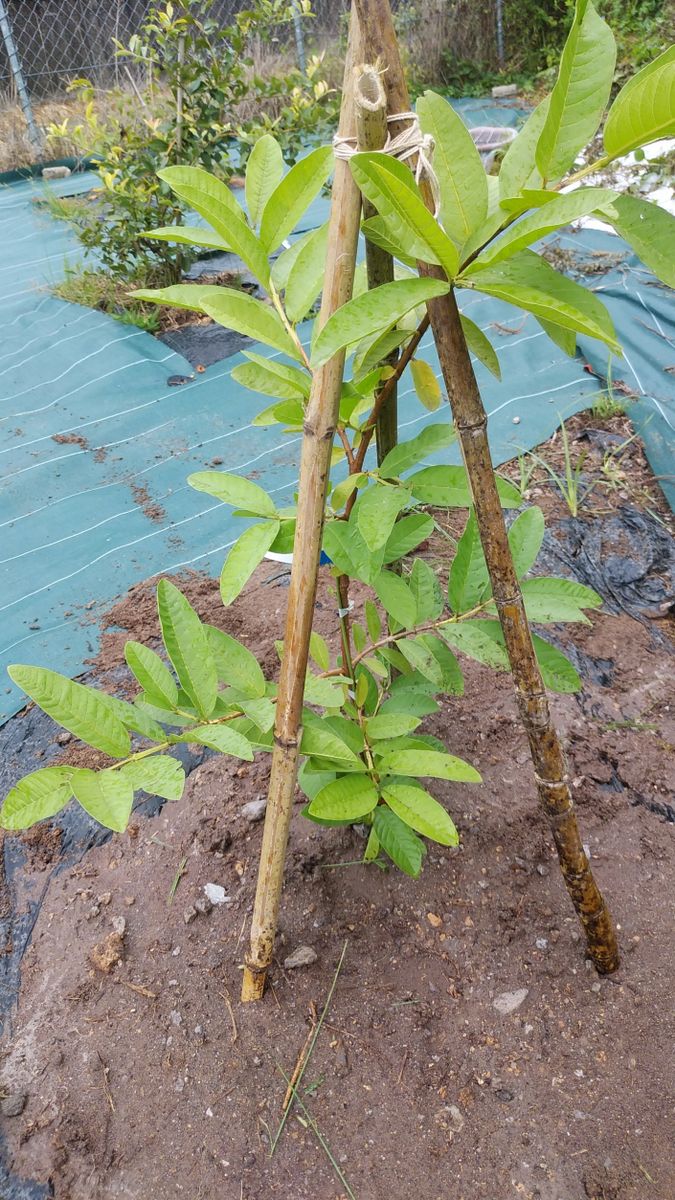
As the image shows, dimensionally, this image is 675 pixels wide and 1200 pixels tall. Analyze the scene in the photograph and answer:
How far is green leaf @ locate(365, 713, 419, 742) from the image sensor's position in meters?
1.21

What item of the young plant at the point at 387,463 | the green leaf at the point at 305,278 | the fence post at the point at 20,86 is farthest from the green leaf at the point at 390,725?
the fence post at the point at 20,86

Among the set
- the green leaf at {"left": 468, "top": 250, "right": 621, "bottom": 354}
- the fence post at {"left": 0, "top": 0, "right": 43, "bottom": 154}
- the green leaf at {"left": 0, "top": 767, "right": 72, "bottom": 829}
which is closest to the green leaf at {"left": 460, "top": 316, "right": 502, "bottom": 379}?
the green leaf at {"left": 468, "top": 250, "right": 621, "bottom": 354}

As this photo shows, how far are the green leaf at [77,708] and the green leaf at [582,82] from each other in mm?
758

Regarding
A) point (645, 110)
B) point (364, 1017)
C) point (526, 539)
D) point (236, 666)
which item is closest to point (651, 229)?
point (645, 110)

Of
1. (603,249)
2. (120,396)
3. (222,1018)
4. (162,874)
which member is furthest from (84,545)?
(603,249)

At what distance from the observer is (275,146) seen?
102cm

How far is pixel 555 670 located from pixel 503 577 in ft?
0.71

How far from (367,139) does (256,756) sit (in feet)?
4.13

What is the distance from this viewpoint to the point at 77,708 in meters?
0.98

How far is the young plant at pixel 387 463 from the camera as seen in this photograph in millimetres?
755

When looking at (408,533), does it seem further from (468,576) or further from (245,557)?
(245,557)

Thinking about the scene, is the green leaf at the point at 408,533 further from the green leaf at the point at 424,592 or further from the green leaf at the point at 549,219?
the green leaf at the point at 549,219

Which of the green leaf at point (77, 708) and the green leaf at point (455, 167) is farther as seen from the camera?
the green leaf at point (77, 708)

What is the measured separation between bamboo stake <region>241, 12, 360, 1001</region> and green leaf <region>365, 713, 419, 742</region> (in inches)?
6.4
